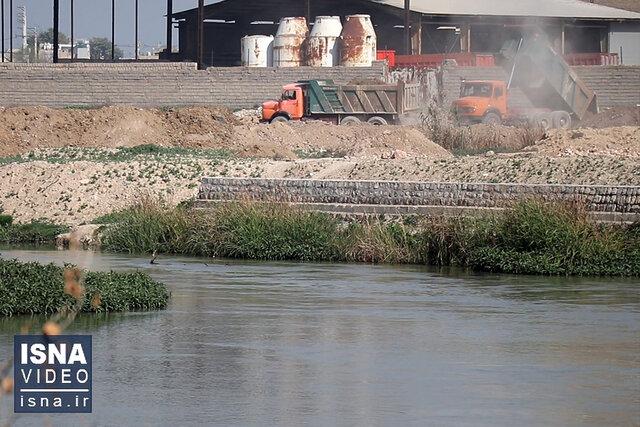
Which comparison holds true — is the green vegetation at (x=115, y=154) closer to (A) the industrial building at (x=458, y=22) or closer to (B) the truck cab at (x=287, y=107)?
(B) the truck cab at (x=287, y=107)

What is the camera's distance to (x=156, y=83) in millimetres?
56250

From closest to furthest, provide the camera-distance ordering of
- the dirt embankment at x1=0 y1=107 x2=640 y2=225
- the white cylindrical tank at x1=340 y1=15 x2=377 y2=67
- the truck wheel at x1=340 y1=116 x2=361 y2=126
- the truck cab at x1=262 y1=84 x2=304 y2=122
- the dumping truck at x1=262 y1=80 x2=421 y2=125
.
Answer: the dirt embankment at x1=0 y1=107 x2=640 y2=225 < the truck wheel at x1=340 y1=116 x2=361 y2=126 < the truck cab at x1=262 y1=84 x2=304 y2=122 < the dumping truck at x1=262 y1=80 x2=421 y2=125 < the white cylindrical tank at x1=340 y1=15 x2=377 y2=67

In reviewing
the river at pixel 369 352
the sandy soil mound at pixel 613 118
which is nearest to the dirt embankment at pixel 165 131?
the sandy soil mound at pixel 613 118

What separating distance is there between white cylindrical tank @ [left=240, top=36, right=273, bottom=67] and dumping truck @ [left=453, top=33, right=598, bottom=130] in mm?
12768

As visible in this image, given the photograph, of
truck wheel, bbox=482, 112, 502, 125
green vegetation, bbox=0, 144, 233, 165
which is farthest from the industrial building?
green vegetation, bbox=0, 144, 233, 165

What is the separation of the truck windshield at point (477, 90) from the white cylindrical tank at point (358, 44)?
7260 millimetres

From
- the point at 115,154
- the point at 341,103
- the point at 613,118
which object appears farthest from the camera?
the point at 613,118

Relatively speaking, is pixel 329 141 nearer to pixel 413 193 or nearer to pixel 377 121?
pixel 377 121

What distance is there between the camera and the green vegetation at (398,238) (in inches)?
909

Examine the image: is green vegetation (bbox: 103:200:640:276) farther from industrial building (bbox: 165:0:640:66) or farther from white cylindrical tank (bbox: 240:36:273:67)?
industrial building (bbox: 165:0:640:66)

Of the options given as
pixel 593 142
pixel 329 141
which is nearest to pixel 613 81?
pixel 329 141

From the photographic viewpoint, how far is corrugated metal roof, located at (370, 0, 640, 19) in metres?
65.0

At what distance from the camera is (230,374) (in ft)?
47.3

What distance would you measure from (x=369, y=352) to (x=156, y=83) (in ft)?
136
